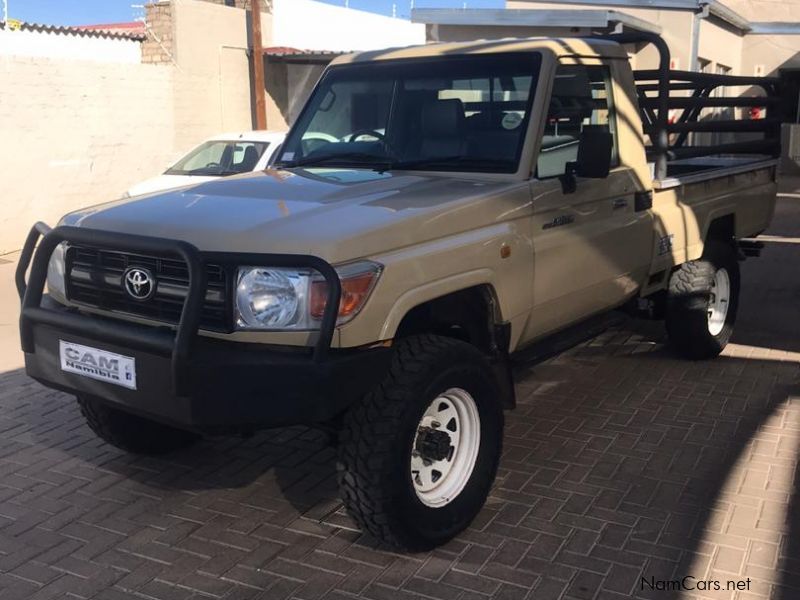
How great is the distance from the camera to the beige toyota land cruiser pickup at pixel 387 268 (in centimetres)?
318

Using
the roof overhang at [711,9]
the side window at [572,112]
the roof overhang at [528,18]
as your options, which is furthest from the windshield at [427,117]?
the roof overhang at [711,9]

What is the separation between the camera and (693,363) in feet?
20.9

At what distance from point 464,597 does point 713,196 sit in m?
3.82

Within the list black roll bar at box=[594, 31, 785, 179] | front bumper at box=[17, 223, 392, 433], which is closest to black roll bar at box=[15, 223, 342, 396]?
front bumper at box=[17, 223, 392, 433]

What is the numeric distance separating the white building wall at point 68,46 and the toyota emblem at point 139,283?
891 cm

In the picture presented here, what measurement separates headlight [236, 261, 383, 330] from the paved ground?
3.63 feet

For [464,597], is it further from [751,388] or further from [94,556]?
[751,388]

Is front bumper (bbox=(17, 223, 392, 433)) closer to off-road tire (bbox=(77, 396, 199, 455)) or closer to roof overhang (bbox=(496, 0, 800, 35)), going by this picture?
off-road tire (bbox=(77, 396, 199, 455))

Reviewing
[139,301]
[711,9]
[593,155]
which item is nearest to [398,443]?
[139,301]

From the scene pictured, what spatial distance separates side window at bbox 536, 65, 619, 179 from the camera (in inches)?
172

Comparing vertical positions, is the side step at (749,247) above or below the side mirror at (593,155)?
below

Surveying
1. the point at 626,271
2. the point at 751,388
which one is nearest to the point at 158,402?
the point at 626,271

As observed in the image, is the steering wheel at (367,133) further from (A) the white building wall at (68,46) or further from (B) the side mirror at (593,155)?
(A) the white building wall at (68,46)

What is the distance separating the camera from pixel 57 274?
3.90 metres
